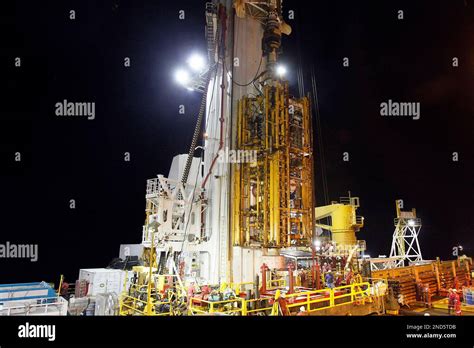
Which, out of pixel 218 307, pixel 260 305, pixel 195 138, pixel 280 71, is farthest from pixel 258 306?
pixel 280 71

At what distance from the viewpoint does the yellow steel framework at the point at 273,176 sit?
14984 millimetres

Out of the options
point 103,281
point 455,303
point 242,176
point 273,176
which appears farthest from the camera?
point 103,281

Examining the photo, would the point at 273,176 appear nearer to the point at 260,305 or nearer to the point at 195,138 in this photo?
the point at 195,138

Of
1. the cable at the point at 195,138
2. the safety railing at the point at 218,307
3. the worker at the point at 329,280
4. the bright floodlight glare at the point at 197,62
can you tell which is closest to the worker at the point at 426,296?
the worker at the point at 329,280

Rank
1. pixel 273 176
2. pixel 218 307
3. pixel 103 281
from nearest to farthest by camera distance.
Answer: pixel 218 307 → pixel 273 176 → pixel 103 281

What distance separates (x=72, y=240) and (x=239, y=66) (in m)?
47.1

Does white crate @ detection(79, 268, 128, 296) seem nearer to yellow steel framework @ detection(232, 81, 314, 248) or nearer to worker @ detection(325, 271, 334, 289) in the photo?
yellow steel framework @ detection(232, 81, 314, 248)

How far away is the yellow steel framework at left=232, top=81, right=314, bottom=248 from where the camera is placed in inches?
590

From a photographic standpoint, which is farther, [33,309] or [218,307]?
[33,309]

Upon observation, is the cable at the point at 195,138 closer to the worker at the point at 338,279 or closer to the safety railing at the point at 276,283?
the safety railing at the point at 276,283

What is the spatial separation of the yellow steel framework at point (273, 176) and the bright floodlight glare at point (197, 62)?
5.07m

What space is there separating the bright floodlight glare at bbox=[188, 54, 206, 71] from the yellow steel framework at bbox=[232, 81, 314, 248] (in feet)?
16.6

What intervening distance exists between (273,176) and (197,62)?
900 cm

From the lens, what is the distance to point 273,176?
15125 millimetres
